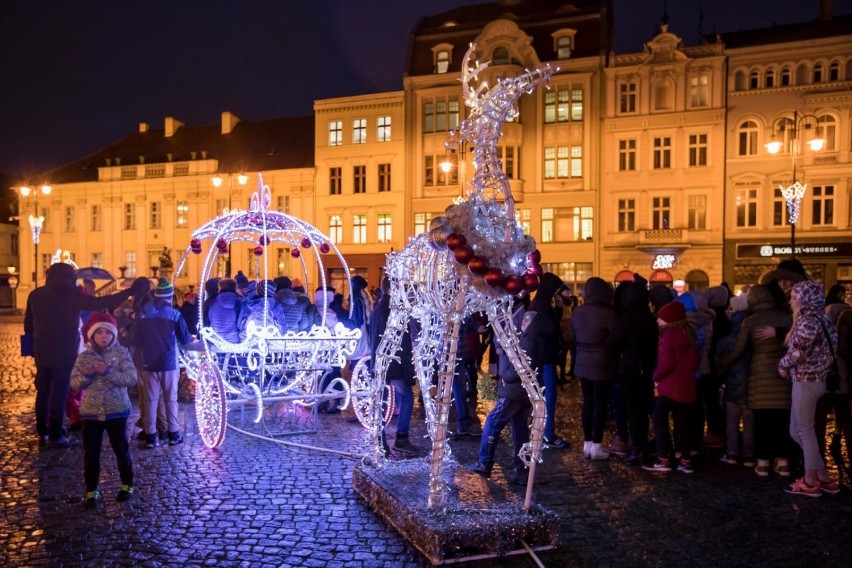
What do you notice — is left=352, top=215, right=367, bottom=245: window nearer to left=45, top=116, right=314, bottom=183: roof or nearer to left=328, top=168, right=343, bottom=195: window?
left=328, top=168, right=343, bottom=195: window

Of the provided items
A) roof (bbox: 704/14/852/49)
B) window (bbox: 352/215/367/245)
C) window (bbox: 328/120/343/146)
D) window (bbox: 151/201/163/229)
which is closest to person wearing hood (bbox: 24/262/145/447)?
window (bbox: 352/215/367/245)

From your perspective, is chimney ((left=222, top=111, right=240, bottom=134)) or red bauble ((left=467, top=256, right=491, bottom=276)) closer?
red bauble ((left=467, top=256, right=491, bottom=276))

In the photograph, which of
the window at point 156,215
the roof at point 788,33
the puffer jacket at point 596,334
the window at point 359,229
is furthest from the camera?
the window at point 156,215

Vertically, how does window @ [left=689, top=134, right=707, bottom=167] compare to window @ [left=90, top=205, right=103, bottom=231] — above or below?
above

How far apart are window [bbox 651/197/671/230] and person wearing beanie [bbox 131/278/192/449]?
1043 inches

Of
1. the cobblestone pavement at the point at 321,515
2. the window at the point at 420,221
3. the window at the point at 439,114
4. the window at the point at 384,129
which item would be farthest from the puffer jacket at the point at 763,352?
the window at the point at 384,129

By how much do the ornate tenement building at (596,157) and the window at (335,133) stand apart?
0.55ft

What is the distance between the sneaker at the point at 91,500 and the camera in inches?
234

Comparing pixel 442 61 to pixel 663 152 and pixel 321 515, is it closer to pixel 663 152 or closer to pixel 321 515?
pixel 663 152

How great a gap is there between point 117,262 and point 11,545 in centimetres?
3923

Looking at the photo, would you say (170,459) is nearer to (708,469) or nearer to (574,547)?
(574,547)

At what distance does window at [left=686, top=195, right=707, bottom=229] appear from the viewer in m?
30.7

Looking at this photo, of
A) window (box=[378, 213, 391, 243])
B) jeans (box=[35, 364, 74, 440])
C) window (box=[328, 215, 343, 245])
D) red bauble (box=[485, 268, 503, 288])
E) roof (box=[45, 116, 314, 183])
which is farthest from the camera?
roof (box=[45, 116, 314, 183])

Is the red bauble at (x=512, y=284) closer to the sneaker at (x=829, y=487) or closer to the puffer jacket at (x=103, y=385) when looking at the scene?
the puffer jacket at (x=103, y=385)
